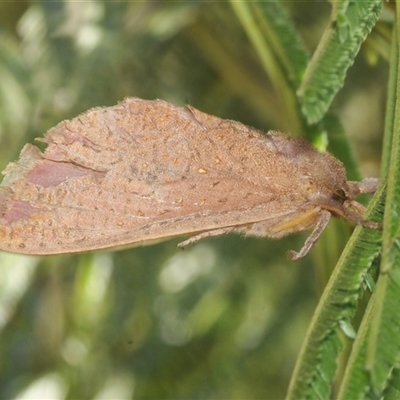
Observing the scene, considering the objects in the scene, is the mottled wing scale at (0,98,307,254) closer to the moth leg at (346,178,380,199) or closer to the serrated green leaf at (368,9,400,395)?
the moth leg at (346,178,380,199)

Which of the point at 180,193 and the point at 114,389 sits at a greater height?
the point at 180,193

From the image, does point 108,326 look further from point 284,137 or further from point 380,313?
point 380,313

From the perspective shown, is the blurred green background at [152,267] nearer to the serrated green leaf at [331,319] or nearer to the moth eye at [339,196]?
the moth eye at [339,196]

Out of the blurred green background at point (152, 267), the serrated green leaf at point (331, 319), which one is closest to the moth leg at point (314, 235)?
the serrated green leaf at point (331, 319)

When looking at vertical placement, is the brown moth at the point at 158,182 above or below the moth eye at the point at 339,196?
above

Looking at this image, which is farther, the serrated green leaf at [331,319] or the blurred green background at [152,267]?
the blurred green background at [152,267]

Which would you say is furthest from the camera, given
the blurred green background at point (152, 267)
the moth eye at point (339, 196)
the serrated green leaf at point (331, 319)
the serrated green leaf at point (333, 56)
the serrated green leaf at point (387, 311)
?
the blurred green background at point (152, 267)

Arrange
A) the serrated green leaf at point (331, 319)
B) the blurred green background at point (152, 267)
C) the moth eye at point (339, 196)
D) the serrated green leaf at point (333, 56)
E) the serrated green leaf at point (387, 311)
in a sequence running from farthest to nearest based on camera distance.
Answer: the blurred green background at point (152, 267), the moth eye at point (339, 196), the serrated green leaf at point (333, 56), the serrated green leaf at point (331, 319), the serrated green leaf at point (387, 311)

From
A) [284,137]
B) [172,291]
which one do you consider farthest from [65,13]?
[284,137]
